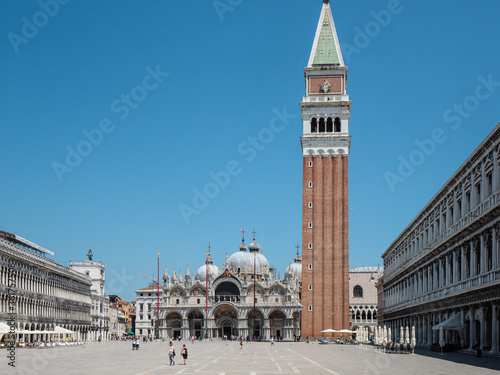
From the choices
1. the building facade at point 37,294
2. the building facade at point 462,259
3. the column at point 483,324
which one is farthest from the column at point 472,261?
the building facade at point 37,294

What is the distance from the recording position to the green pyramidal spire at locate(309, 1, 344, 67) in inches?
4279

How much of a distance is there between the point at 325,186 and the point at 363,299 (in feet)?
140

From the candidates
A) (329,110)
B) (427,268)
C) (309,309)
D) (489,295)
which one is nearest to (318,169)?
(329,110)

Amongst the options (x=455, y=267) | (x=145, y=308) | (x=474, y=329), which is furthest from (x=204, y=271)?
(x=474, y=329)

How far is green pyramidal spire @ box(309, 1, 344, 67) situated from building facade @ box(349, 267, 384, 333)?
49495 mm

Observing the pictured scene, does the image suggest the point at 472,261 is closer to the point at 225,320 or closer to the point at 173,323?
the point at 225,320

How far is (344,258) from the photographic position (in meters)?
100

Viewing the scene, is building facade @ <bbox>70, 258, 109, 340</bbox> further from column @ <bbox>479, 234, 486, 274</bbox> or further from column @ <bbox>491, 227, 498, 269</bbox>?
column @ <bbox>491, 227, 498, 269</bbox>

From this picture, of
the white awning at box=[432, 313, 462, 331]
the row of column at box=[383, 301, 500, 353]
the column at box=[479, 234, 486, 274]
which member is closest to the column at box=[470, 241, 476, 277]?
the column at box=[479, 234, 486, 274]

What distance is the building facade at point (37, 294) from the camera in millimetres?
71938

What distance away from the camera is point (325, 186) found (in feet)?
338

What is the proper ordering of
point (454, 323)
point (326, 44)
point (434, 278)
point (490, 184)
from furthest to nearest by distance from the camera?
1. point (326, 44)
2. point (434, 278)
3. point (454, 323)
4. point (490, 184)

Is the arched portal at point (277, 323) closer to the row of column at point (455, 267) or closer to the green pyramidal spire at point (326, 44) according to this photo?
the green pyramidal spire at point (326, 44)

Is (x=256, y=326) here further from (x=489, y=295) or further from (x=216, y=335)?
(x=489, y=295)
